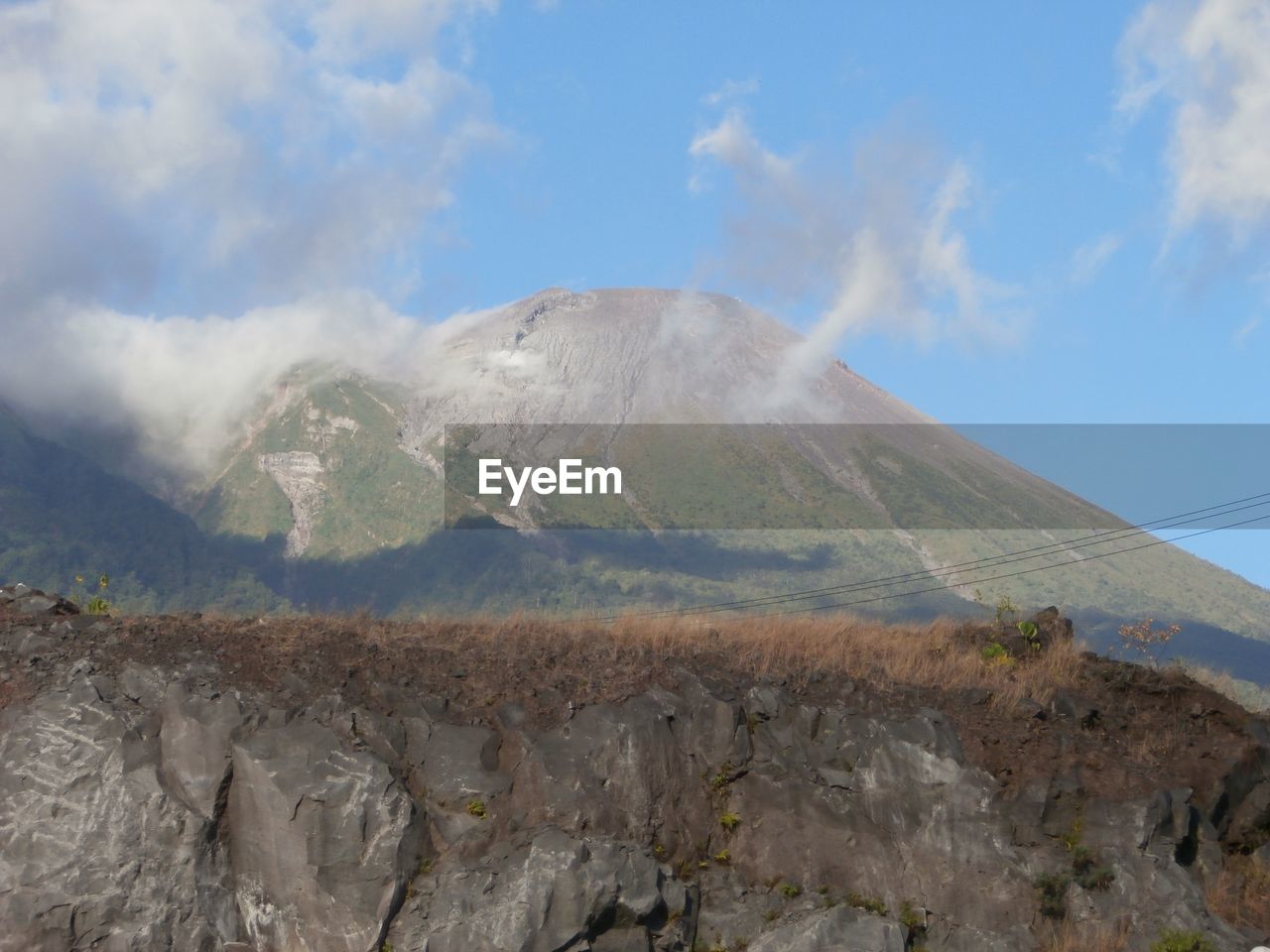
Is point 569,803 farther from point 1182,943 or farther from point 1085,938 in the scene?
point 1182,943

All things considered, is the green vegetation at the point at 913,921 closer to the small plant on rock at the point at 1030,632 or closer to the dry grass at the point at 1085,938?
the dry grass at the point at 1085,938

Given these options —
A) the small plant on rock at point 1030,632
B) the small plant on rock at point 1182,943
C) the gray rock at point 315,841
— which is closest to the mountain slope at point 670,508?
the small plant on rock at point 1030,632

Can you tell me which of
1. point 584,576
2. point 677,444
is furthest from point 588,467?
point 584,576

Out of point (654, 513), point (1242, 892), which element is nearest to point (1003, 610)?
point (1242, 892)

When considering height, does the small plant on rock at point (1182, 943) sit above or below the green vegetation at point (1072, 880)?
below

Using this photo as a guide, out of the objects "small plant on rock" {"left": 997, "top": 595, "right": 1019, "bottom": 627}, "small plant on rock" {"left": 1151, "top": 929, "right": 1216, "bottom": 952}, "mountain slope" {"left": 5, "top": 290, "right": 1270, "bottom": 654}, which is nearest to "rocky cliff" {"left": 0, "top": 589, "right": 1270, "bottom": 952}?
"small plant on rock" {"left": 1151, "top": 929, "right": 1216, "bottom": 952}

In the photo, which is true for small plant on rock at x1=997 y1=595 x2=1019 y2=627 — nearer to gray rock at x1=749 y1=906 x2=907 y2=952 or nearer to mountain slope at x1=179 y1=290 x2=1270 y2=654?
gray rock at x1=749 y1=906 x2=907 y2=952
